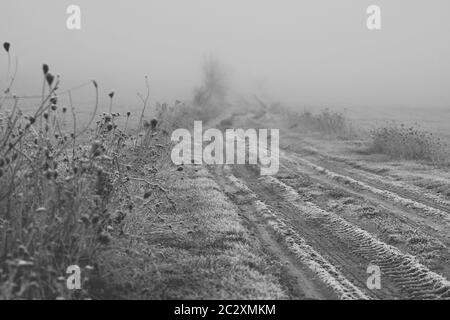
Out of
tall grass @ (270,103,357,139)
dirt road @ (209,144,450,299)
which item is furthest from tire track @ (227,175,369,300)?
tall grass @ (270,103,357,139)

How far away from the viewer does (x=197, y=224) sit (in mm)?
8930

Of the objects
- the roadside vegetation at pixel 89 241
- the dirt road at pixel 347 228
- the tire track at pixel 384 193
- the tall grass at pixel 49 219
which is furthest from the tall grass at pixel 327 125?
the tall grass at pixel 49 219

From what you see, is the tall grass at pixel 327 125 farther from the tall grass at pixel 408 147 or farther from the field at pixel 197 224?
the field at pixel 197 224

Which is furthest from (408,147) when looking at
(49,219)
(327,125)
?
(49,219)

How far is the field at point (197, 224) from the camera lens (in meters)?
5.55

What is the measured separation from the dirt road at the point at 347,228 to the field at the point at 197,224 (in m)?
0.03

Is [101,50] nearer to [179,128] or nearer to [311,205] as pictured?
[179,128]

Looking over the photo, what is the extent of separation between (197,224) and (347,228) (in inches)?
105

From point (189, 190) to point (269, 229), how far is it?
302cm

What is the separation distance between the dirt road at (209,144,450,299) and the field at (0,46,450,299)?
31 millimetres

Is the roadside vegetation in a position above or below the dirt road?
above

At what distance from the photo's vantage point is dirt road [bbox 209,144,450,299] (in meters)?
6.90

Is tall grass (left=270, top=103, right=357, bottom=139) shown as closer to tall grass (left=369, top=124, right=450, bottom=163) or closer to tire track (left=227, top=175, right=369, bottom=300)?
tall grass (left=369, top=124, right=450, bottom=163)

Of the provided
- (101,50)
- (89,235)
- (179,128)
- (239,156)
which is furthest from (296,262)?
(101,50)
